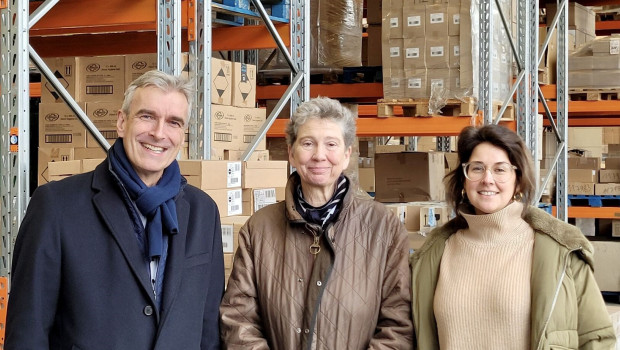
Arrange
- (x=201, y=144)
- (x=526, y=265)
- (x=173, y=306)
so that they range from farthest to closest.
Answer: (x=201, y=144), (x=526, y=265), (x=173, y=306)

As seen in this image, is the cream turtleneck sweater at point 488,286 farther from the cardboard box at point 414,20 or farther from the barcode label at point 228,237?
the cardboard box at point 414,20

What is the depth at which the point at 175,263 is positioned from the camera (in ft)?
9.00

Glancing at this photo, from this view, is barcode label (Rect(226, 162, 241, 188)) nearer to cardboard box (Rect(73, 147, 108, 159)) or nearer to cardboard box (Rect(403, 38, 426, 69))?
cardboard box (Rect(73, 147, 108, 159))

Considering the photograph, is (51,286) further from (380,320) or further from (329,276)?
(380,320)

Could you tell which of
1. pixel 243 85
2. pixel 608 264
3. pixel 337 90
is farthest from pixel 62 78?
pixel 608 264

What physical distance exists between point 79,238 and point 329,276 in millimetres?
872

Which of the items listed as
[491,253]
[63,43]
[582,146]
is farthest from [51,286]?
[582,146]

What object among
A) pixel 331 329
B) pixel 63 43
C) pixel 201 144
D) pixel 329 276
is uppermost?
pixel 63 43

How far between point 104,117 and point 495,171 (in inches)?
99.4

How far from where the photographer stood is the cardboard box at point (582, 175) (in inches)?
427

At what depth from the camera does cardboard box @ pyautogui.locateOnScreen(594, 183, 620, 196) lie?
421 inches

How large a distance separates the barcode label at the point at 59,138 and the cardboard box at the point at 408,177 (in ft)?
10.8

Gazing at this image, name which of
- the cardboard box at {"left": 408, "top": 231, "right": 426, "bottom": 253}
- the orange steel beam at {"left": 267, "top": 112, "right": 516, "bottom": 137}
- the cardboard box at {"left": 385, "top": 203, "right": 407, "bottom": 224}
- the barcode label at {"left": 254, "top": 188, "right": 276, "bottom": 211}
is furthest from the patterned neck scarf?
the orange steel beam at {"left": 267, "top": 112, "right": 516, "bottom": 137}

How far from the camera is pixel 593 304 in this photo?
283 cm
